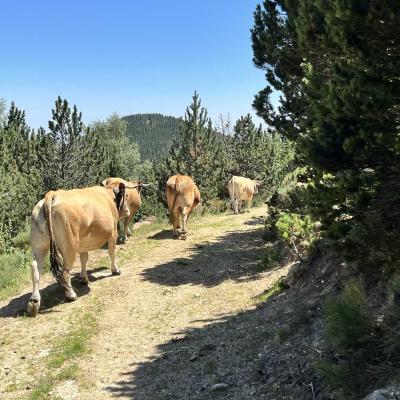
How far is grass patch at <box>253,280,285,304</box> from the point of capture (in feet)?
27.6

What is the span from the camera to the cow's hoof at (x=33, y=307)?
8547 millimetres

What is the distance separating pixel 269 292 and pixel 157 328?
2.36 m

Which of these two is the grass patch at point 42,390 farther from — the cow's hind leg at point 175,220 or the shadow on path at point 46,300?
the cow's hind leg at point 175,220


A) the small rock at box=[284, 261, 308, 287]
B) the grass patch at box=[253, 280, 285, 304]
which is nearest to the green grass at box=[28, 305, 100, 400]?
the grass patch at box=[253, 280, 285, 304]

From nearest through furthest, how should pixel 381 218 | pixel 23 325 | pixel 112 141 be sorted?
1. pixel 381 218
2. pixel 23 325
3. pixel 112 141

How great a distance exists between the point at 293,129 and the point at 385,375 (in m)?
7.14

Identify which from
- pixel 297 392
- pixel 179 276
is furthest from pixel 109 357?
pixel 179 276

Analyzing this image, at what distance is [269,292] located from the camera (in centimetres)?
874

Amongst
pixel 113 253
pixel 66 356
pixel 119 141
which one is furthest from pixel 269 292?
pixel 119 141

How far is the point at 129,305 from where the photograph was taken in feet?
30.2

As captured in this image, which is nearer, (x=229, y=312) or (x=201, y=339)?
(x=201, y=339)

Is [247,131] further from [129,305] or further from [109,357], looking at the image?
[109,357]

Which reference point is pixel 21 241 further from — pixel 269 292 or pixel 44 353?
pixel 269 292

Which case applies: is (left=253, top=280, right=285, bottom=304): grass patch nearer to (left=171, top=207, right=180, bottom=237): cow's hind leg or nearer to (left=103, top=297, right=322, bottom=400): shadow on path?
(left=103, top=297, right=322, bottom=400): shadow on path
